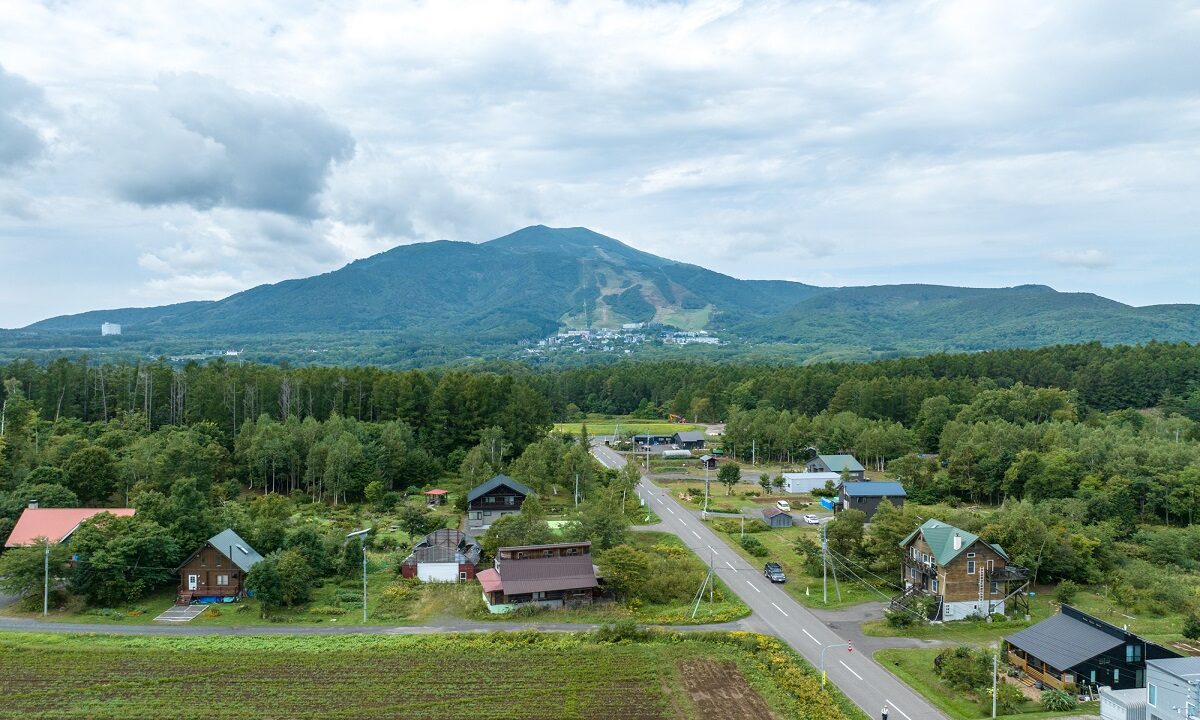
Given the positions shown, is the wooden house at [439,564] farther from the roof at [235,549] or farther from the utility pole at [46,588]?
the utility pole at [46,588]

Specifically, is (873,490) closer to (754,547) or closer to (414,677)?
(754,547)

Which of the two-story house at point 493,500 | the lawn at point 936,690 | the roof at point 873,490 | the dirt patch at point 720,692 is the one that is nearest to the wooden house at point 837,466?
the roof at point 873,490

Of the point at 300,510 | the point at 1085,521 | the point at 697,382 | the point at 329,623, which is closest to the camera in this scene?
the point at 329,623

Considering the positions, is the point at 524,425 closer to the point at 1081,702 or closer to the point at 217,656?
the point at 217,656

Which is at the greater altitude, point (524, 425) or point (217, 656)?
point (524, 425)

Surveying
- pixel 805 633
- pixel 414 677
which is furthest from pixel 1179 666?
pixel 414 677

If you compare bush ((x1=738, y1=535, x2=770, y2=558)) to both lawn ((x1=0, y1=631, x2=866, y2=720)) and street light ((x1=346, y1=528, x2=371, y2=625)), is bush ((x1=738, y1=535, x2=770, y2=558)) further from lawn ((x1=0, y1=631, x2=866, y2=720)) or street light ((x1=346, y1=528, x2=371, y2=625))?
street light ((x1=346, y1=528, x2=371, y2=625))

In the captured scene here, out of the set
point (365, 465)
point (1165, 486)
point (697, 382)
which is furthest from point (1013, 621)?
point (697, 382)
